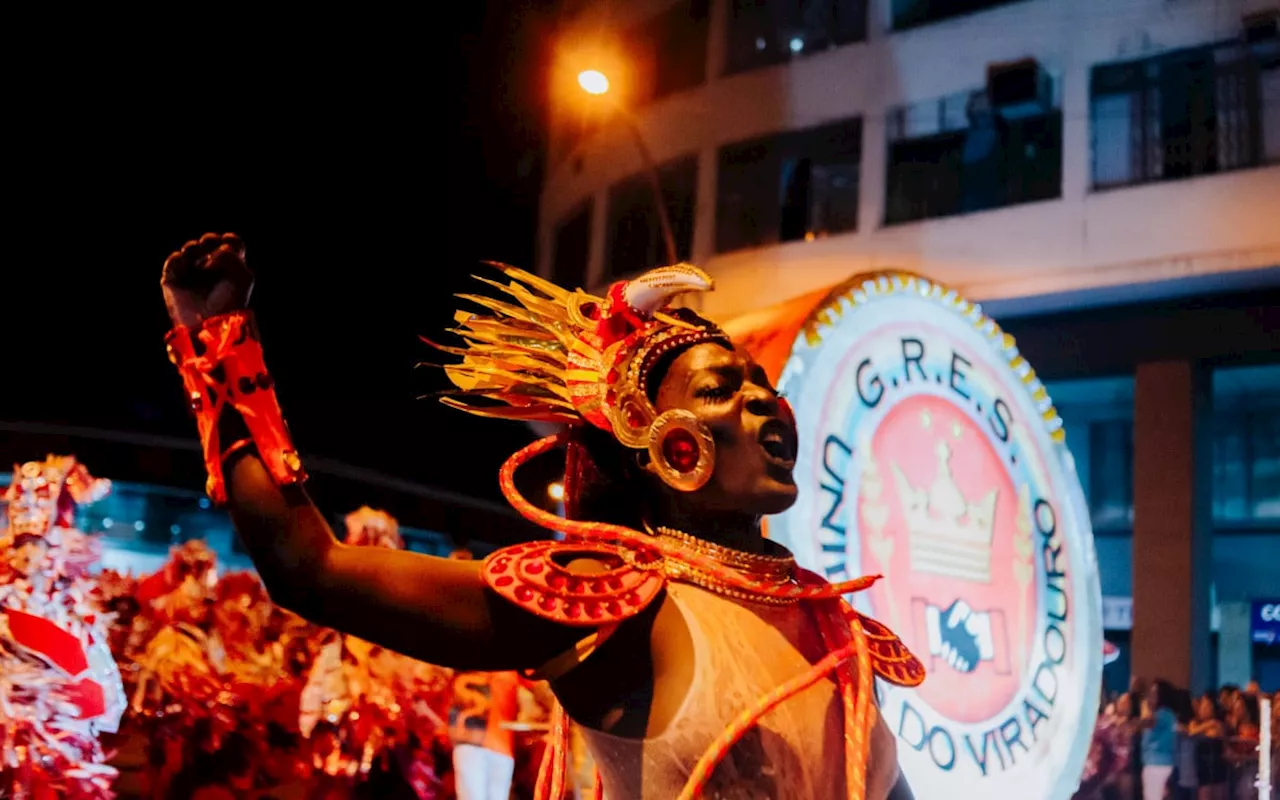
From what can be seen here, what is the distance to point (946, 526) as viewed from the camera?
338 centimetres

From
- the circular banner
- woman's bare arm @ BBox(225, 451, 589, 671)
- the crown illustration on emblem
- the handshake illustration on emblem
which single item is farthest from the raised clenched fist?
the handshake illustration on emblem

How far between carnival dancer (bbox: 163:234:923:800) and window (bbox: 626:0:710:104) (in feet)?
47.1

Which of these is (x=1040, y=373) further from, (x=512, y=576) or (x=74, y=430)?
(x=74, y=430)

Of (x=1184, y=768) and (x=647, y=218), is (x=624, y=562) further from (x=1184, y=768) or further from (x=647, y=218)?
(x=647, y=218)

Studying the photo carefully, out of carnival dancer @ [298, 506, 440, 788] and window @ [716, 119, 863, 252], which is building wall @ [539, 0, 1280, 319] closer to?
window @ [716, 119, 863, 252]

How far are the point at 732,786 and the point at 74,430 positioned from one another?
1977cm

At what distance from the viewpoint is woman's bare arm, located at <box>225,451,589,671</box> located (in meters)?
1.75

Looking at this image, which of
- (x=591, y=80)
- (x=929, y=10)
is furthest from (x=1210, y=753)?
(x=929, y=10)

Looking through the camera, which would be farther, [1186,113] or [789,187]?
[789,187]

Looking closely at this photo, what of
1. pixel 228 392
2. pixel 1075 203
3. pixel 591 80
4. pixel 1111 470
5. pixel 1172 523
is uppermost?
pixel 1075 203

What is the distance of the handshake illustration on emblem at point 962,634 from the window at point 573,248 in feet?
48.1

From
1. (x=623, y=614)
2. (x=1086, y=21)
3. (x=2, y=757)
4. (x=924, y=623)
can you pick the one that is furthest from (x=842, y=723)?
(x=1086, y=21)

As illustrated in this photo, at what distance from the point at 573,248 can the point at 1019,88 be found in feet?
25.1

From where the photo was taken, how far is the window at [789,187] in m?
14.7
